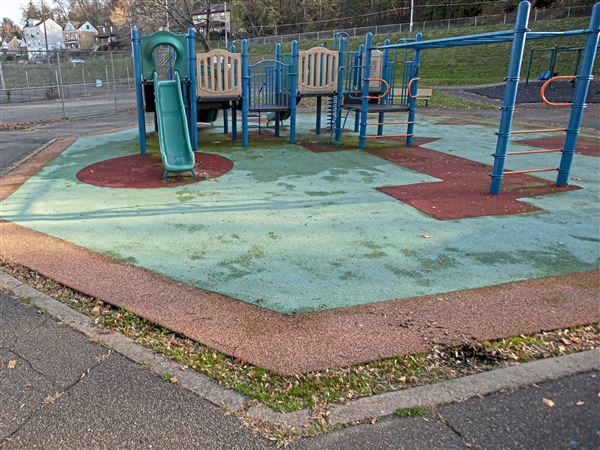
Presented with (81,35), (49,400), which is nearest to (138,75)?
(49,400)

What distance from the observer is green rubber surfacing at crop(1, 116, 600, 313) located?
3.93 m

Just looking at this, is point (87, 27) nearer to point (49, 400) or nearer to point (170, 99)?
point (170, 99)

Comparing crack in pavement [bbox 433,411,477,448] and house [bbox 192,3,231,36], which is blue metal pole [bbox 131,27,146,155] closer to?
crack in pavement [bbox 433,411,477,448]

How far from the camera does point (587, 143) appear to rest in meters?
10.7

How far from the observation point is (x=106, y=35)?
89.4 metres

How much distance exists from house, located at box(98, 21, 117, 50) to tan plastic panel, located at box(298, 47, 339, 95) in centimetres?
8716

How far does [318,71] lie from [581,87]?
5.75 metres

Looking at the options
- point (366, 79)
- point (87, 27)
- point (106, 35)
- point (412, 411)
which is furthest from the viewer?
point (87, 27)

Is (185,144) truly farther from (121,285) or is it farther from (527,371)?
(527,371)

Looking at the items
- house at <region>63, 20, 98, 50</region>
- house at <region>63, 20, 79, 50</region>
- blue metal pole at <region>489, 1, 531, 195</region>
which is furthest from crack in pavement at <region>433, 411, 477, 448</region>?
house at <region>63, 20, 79, 50</region>

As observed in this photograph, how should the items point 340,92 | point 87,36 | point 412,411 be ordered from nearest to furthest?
point 412,411
point 340,92
point 87,36

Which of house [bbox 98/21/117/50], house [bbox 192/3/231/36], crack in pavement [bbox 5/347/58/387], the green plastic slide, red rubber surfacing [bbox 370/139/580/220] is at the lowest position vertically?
crack in pavement [bbox 5/347/58/387]

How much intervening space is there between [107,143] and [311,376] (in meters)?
10.3

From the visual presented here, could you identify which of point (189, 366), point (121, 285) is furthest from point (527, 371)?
point (121, 285)
